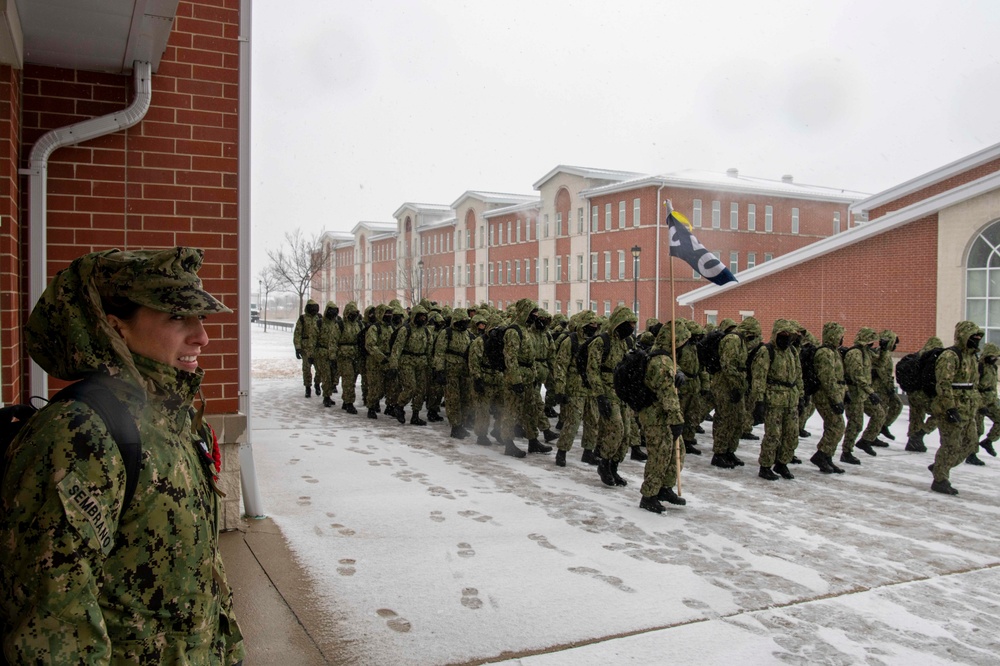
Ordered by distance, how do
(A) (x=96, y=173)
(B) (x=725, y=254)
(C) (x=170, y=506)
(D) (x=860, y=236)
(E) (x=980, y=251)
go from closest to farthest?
1. (C) (x=170, y=506)
2. (A) (x=96, y=173)
3. (E) (x=980, y=251)
4. (D) (x=860, y=236)
5. (B) (x=725, y=254)

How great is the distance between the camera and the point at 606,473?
27.9 ft

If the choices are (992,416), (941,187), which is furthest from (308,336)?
(941,187)

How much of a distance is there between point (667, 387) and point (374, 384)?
7.16 metres

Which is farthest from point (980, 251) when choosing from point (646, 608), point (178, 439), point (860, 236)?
point (178, 439)

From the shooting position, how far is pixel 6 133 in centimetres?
455

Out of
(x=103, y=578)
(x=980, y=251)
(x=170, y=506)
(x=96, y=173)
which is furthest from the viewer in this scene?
(x=980, y=251)

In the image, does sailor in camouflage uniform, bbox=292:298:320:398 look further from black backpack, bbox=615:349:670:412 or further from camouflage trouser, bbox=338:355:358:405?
black backpack, bbox=615:349:670:412

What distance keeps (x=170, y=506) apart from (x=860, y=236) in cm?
2642

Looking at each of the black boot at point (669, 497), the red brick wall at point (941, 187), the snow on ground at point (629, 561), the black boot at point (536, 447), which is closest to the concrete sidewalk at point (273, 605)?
the snow on ground at point (629, 561)

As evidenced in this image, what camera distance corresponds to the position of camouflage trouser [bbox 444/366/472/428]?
11.6 m

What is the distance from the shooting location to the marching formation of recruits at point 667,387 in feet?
28.2

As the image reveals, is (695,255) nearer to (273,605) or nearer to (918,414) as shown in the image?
(918,414)

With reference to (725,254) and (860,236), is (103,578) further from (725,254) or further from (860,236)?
(725,254)

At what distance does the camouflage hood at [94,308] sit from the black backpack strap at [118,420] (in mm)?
80
